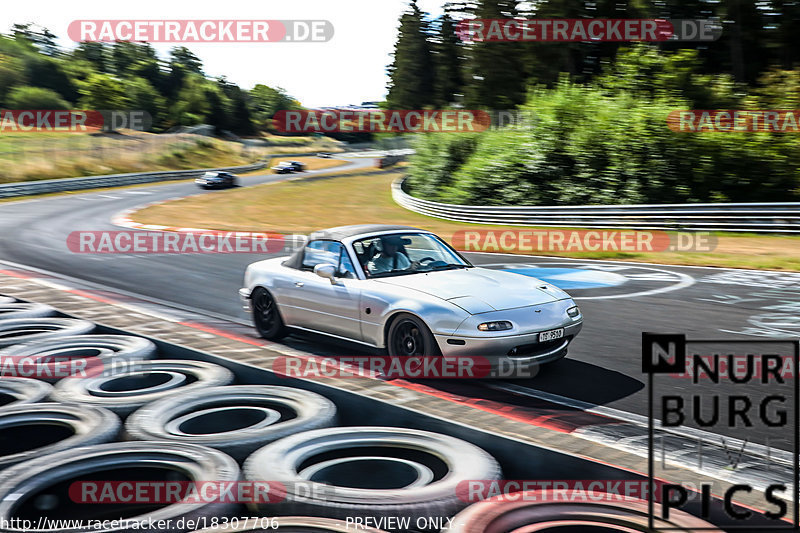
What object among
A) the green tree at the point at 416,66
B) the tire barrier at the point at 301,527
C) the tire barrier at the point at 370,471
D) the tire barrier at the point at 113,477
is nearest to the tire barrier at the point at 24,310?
the tire barrier at the point at 113,477

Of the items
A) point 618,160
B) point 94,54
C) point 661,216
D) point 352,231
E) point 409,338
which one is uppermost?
point 94,54

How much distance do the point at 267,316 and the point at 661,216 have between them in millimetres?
16592

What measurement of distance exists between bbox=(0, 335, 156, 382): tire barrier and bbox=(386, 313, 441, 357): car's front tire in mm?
2381

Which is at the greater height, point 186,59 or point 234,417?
point 186,59

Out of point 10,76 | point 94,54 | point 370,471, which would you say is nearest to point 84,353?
point 370,471

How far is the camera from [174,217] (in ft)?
111

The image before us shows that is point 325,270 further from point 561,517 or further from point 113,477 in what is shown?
point 561,517

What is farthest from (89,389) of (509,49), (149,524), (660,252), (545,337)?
(509,49)

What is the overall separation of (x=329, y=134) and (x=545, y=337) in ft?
493

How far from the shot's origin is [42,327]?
9078mm

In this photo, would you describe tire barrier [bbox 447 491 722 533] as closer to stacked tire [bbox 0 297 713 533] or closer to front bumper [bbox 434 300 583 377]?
stacked tire [bbox 0 297 713 533]

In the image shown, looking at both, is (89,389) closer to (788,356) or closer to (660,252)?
(788,356)

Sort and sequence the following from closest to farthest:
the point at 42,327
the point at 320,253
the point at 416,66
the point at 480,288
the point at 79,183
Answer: the point at 480,288, the point at 320,253, the point at 42,327, the point at 79,183, the point at 416,66

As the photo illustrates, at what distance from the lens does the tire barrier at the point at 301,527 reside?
11.9ft
